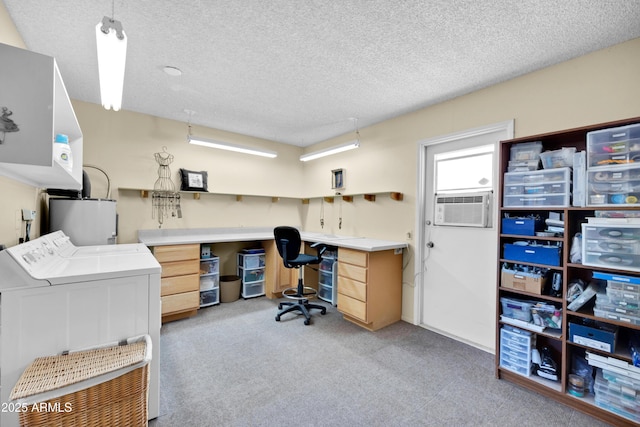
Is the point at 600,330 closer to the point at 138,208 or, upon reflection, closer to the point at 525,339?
the point at 525,339

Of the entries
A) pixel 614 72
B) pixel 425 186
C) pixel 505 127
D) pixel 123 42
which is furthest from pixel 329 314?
pixel 614 72

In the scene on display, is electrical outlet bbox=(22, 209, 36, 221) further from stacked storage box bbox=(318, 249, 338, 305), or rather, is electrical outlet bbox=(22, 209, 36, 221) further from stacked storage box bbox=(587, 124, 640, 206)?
stacked storage box bbox=(587, 124, 640, 206)

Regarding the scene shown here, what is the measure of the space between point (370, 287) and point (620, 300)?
1870 millimetres

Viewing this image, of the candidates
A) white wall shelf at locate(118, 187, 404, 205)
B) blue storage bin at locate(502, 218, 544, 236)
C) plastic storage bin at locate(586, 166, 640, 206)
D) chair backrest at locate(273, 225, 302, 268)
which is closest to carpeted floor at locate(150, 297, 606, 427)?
chair backrest at locate(273, 225, 302, 268)

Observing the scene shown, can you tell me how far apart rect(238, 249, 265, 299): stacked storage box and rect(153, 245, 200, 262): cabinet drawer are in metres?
0.86

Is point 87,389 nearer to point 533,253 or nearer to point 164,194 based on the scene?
point 533,253

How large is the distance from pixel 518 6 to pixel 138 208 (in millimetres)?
4273

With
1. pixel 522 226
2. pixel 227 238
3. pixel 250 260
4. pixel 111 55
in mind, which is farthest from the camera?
pixel 250 260

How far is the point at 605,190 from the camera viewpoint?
5.59 feet

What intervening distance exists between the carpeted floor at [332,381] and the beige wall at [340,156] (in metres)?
0.88

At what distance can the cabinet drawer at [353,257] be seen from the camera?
9.73ft

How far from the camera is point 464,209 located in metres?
2.80

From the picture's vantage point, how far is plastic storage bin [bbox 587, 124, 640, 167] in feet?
5.33

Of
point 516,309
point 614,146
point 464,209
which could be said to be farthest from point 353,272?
point 614,146
